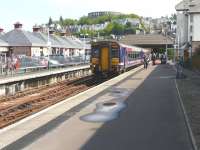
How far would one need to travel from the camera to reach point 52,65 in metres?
46.9

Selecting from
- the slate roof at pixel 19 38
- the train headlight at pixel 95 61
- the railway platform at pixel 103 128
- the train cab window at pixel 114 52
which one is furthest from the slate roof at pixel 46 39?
the railway platform at pixel 103 128

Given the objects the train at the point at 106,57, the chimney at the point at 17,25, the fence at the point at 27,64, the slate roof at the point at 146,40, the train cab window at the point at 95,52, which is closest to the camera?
the fence at the point at 27,64

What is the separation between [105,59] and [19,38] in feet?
92.6

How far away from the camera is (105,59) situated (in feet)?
134

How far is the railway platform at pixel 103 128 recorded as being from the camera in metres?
11.3

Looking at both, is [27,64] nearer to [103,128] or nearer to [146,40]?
[103,128]

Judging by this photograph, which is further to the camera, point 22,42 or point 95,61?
point 22,42

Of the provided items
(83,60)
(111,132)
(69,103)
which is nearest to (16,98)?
(69,103)

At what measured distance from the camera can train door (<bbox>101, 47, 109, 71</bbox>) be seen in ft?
133

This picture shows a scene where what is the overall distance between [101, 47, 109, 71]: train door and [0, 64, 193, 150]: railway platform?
20222 mm

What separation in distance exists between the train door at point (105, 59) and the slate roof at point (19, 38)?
26234 mm

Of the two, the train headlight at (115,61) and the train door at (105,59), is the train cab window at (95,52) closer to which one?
the train door at (105,59)

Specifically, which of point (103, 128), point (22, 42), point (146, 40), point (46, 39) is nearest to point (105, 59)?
point (22, 42)

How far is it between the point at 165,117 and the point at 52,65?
31923 millimetres
